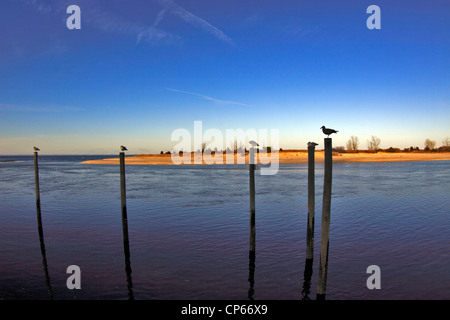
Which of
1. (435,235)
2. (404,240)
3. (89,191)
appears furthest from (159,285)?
(89,191)

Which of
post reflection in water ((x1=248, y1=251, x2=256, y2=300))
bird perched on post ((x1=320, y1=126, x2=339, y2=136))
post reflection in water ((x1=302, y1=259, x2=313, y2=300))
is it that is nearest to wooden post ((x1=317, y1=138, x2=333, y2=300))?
post reflection in water ((x1=302, y1=259, x2=313, y2=300))

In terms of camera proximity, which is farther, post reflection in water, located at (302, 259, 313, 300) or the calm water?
the calm water

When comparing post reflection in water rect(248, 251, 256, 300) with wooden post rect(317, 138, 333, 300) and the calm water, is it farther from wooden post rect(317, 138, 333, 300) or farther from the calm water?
wooden post rect(317, 138, 333, 300)

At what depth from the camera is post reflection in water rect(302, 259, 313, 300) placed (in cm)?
890

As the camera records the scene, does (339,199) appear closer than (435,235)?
No

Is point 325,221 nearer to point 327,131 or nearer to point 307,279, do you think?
point 307,279

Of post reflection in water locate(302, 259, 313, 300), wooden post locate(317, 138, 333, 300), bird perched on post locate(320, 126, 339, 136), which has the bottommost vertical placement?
post reflection in water locate(302, 259, 313, 300)

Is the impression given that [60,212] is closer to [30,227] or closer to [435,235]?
[30,227]

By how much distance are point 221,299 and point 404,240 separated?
9.09m

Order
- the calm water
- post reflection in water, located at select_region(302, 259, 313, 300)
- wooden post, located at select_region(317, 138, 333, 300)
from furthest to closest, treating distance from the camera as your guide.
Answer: the calm water
post reflection in water, located at select_region(302, 259, 313, 300)
wooden post, located at select_region(317, 138, 333, 300)

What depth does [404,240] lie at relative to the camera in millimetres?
13727

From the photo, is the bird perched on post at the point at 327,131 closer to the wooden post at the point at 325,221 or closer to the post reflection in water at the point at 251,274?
the wooden post at the point at 325,221

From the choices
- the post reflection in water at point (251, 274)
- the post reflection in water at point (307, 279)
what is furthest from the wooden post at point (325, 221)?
the post reflection in water at point (251, 274)
